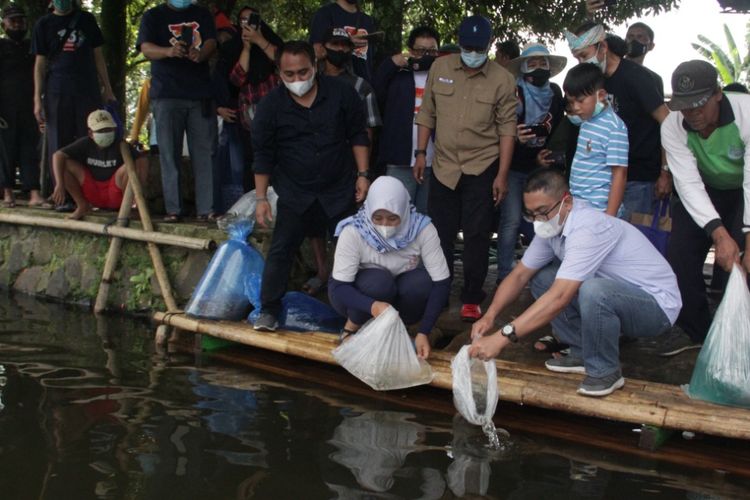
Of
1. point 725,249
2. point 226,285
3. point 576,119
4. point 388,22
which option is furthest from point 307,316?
point 388,22

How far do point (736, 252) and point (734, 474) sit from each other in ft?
3.45

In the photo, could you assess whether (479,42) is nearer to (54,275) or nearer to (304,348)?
(304,348)

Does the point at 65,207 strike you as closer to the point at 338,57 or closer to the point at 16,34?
the point at 16,34

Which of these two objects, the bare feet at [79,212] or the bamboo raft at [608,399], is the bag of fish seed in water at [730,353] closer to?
the bamboo raft at [608,399]

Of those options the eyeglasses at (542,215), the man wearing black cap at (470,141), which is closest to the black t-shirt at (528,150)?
the man wearing black cap at (470,141)

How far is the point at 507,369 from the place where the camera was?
464 cm

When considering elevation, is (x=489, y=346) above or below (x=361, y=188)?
below

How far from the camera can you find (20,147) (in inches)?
340

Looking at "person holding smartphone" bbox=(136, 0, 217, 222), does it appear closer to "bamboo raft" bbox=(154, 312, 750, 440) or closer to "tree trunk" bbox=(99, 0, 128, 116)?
"bamboo raft" bbox=(154, 312, 750, 440)

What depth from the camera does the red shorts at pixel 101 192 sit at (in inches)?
293

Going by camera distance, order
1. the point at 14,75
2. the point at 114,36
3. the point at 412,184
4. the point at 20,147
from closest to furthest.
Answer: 1. the point at 412,184
2. the point at 14,75
3. the point at 20,147
4. the point at 114,36

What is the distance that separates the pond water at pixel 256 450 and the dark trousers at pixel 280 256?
49cm

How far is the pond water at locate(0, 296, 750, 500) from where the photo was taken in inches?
142

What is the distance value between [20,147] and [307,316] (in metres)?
4.38
